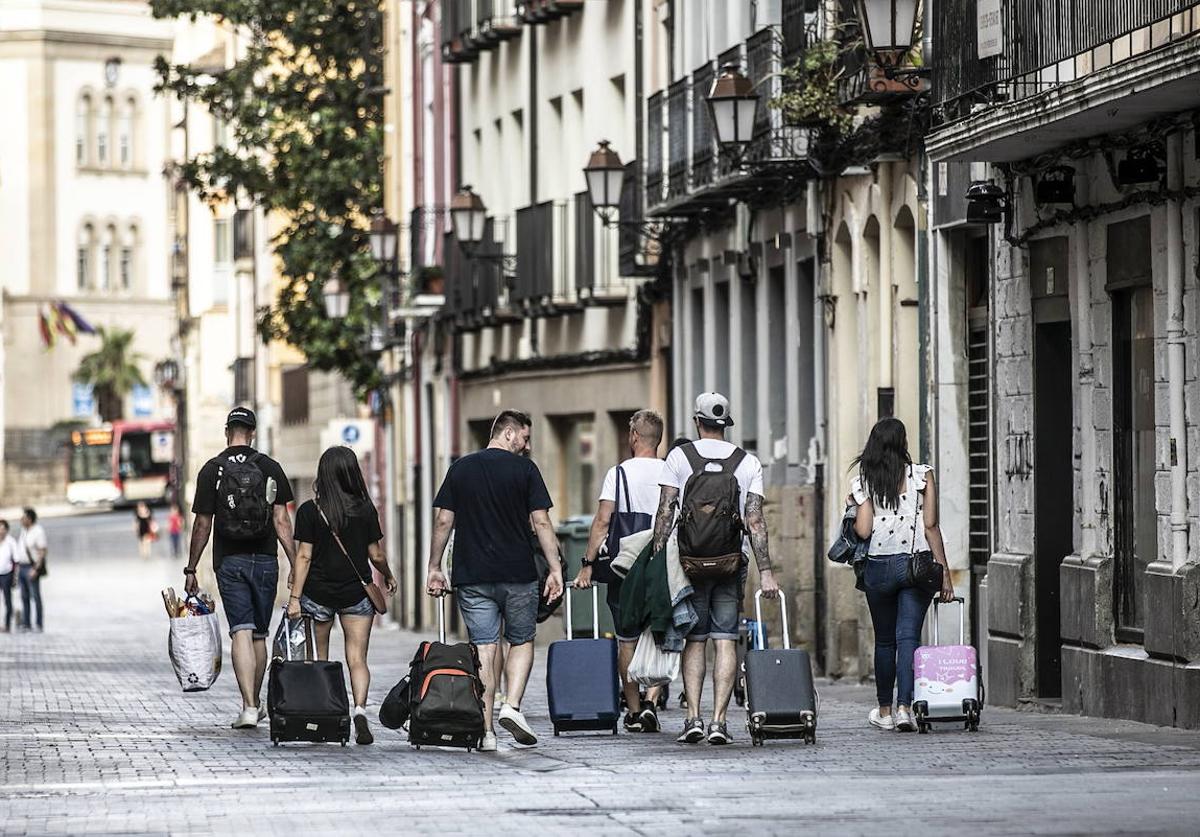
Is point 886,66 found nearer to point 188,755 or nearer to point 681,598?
point 681,598

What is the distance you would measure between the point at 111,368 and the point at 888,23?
370 feet

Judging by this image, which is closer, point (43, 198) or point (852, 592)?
point (852, 592)

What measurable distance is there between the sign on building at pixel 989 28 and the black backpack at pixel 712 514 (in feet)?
14.5

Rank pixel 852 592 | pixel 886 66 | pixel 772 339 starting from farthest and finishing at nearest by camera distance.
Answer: pixel 772 339
pixel 852 592
pixel 886 66

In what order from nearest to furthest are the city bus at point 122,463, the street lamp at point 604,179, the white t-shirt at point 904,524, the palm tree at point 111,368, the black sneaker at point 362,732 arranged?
1. the white t-shirt at point 904,524
2. the black sneaker at point 362,732
3. the street lamp at point 604,179
4. the city bus at point 122,463
5. the palm tree at point 111,368

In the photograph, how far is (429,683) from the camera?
54.1ft

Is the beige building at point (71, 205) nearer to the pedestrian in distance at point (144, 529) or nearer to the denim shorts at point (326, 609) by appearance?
the pedestrian in distance at point (144, 529)

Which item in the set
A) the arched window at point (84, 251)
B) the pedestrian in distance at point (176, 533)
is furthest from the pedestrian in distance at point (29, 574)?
the arched window at point (84, 251)

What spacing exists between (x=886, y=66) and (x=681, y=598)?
701cm

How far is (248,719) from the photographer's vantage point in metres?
18.5

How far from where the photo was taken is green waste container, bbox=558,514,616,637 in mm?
25188

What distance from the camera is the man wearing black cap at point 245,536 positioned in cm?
1848

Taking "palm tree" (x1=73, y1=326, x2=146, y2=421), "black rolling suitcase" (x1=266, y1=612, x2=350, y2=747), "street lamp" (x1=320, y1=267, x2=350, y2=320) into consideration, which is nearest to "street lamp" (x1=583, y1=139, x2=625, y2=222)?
"black rolling suitcase" (x1=266, y1=612, x2=350, y2=747)

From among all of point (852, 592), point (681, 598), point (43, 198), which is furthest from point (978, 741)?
point (43, 198)
